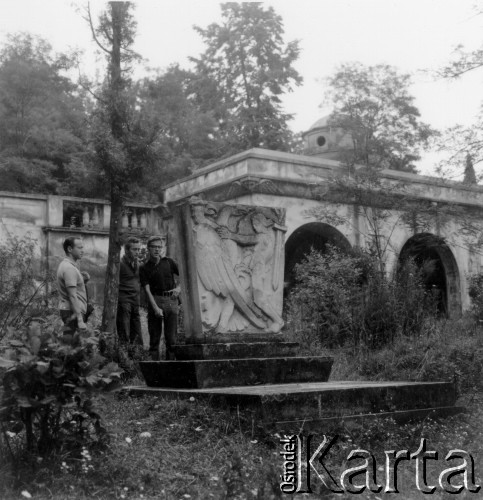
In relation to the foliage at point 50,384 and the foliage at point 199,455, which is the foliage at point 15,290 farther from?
the foliage at point 50,384

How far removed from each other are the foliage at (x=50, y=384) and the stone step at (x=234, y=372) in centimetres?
200

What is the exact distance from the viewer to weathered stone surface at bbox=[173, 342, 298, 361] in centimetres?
802

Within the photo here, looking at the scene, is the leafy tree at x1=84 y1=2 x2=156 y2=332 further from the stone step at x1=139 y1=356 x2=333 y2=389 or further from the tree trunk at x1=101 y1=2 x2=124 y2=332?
the stone step at x1=139 y1=356 x2=333 y2=389

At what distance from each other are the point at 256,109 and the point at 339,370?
2220cm

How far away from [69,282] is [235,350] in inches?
73.5

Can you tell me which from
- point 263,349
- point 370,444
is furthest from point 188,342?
point 370,444

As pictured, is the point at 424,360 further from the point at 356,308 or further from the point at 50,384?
the point at 50,384

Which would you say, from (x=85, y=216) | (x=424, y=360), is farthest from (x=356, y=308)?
(x=85, y=216)

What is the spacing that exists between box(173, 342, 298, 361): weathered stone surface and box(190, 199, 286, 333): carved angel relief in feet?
0.94

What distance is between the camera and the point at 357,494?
217 inches

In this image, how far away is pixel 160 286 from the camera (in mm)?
10219

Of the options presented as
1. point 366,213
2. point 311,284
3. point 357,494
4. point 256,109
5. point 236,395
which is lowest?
point 357,494

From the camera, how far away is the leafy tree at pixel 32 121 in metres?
28.2

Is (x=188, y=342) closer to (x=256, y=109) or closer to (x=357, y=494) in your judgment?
(x=357, y=494)
